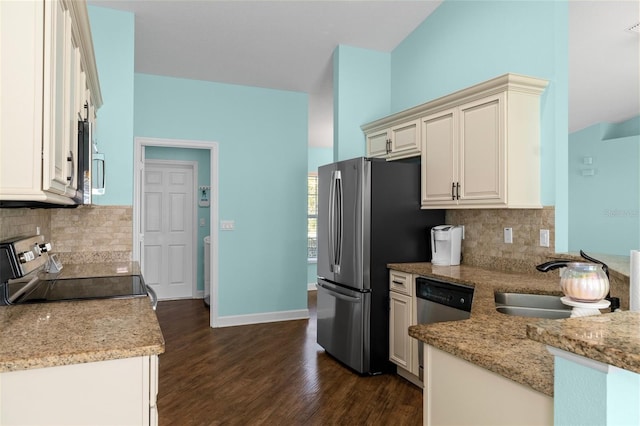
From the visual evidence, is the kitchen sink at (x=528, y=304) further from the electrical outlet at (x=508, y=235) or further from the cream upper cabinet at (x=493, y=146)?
the electrical outlet at (x=508, y=235)

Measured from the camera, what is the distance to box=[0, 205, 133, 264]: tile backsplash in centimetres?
324

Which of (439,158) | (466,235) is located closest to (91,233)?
(439,158)

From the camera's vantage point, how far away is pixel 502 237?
3262 millimetres

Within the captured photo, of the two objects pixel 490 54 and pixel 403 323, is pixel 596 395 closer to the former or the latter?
pixel 403 323

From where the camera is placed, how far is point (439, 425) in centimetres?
139

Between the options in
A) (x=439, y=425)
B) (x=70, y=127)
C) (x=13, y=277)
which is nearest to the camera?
(x=439, y=425)

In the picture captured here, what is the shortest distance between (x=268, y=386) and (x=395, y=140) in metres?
2.29

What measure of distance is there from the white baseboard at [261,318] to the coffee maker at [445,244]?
2.30 metres

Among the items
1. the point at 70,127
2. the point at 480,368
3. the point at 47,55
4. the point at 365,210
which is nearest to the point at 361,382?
the point at 365,210

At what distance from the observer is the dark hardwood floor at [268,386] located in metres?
2.79

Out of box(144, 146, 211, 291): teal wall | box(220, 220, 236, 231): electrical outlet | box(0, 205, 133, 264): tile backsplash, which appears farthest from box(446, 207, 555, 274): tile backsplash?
box(144, 146, 211, 291): teal wall

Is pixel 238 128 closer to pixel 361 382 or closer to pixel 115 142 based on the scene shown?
pixel 115 142

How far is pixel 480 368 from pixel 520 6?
2.85 m

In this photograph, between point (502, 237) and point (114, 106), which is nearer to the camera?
point (502, 237)
